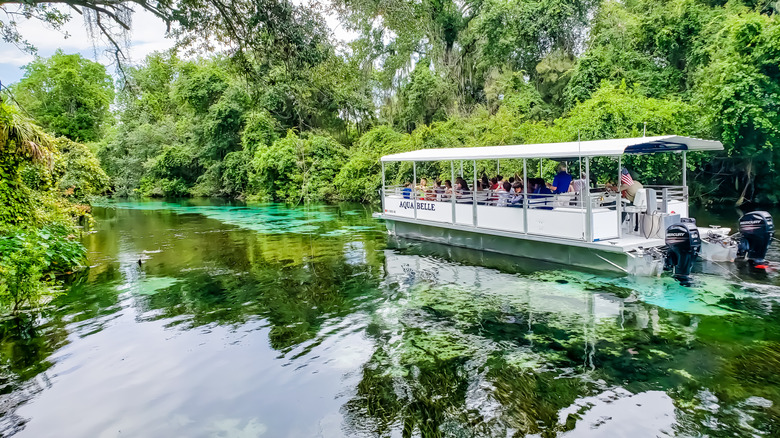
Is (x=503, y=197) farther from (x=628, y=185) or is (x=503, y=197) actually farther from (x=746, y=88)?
(x=746, y=88)

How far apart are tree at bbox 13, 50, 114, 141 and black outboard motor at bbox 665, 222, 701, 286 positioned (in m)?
55.0

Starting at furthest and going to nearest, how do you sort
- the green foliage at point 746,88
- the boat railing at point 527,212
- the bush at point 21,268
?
the green foliage at point 746,88
the boat railing at point 527,212
the bush at point 21,268

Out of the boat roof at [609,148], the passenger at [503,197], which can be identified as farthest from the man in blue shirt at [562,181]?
the passenger at [503,197]

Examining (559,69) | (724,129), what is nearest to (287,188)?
(559,69)

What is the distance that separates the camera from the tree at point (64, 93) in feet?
172

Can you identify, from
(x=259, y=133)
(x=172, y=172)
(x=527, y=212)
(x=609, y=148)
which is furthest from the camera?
(x=172, y=172)

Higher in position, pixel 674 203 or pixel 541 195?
pixel 541 195

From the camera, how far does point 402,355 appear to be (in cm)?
781

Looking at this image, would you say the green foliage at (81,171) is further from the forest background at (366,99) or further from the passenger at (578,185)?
the passenger at (578,185)

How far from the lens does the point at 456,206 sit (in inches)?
616

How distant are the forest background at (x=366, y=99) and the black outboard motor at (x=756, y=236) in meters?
8.54

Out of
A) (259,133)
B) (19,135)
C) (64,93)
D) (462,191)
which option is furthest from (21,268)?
(64,93)

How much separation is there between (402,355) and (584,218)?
5986mm

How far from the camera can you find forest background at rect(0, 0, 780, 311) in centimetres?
1139
